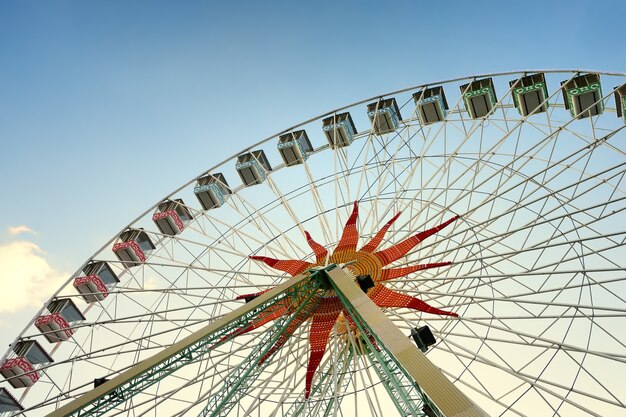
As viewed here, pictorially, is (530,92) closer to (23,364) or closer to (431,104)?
(431,104)

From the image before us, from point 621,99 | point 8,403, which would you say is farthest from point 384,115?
point 8,403

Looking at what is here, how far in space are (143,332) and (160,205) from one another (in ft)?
19.1

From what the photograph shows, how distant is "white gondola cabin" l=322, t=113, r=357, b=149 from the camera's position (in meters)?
22.4

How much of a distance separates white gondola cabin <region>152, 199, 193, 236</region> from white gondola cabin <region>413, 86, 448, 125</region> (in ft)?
33.9

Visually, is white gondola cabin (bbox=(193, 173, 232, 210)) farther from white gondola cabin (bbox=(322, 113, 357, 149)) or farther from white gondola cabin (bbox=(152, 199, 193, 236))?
white gondola cabin (bbox=(322, 113, 357, 149))

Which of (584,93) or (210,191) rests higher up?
(210,191)

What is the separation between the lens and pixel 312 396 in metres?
17.8

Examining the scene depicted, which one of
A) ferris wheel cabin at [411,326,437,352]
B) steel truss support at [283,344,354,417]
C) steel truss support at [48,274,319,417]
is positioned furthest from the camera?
steel truss support at [283,344,354,417]

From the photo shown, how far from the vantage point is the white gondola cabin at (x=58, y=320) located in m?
20.8

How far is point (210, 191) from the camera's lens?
23016 millimetres

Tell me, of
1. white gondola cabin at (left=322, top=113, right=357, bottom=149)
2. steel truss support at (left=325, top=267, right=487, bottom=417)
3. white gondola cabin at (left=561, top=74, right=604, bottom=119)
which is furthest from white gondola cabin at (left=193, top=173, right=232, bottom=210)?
white gondola cabin at (left=561, top=74, right=604, bottom=119)

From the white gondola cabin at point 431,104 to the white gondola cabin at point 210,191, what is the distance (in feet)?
28.4

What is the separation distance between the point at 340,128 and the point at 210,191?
20.0 ft

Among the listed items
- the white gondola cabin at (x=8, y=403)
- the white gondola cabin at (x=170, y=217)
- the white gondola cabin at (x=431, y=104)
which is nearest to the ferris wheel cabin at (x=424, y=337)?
the white gondola cabin at (x=431, y=104)
